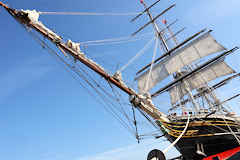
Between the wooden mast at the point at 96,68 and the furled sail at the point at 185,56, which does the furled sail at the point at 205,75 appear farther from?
the wooden mast at the point at 96,68

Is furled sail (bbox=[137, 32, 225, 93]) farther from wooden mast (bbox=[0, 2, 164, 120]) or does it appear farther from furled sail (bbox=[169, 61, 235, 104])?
wooden mast (bbox=[0, 2, 164, 120])

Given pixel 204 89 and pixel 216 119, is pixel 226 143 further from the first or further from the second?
pixel 204 89

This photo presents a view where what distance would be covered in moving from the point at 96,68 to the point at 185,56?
17161mm

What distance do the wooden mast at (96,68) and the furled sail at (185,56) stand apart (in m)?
11.8

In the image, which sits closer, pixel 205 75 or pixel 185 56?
pixel 185 56

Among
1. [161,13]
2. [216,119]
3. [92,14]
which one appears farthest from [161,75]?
[92,14]

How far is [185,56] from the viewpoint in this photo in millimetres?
23422

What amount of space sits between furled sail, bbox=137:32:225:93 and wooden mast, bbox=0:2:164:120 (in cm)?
1180

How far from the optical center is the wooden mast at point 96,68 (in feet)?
26.5

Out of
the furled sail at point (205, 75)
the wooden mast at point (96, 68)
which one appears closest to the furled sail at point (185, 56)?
the furled sail at point (205, 75)

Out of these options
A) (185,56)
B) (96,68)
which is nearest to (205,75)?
(185,56)

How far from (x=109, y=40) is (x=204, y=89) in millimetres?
24177

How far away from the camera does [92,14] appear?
1076cm

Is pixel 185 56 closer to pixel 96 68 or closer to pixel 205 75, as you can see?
pixel 205 75
